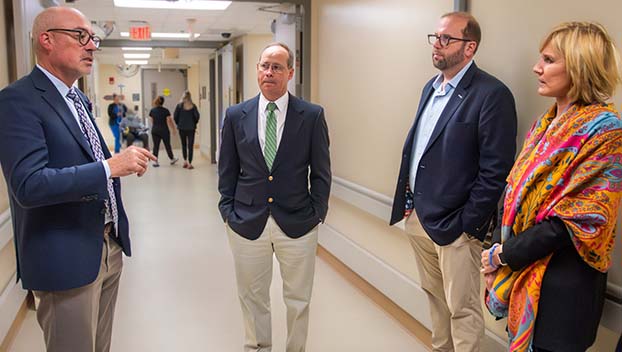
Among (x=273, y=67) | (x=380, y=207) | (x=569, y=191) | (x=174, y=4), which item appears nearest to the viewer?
(x=569, y=191)

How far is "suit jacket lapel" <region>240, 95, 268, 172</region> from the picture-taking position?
8.59 feet

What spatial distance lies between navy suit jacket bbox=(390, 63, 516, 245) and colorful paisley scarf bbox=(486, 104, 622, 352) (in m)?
0.40

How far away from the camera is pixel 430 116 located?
2.59m

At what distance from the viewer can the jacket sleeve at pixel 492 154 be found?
2236mm

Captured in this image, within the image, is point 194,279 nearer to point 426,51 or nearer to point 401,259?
point 401,259

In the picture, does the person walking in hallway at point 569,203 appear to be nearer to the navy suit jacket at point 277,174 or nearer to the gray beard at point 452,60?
the gray beard at point 452,60

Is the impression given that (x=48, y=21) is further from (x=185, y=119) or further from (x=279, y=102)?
(x=185, y=119)

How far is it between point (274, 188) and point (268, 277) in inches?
19.2

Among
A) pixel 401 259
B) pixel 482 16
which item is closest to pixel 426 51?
pixel 482 16

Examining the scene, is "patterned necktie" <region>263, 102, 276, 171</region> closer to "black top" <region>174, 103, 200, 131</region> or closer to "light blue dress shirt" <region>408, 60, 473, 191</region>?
"light blue dress shirt" <region>408, 60, 473, 191</region>

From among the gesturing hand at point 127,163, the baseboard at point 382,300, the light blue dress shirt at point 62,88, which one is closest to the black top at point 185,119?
Result: the baseboard at point 382,300

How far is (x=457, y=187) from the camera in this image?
2365 mm

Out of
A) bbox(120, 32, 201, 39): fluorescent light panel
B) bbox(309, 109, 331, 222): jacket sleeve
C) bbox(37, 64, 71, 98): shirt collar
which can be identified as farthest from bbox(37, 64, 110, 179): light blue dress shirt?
bbox(120, 32, 201, 39): fluorescent light panel

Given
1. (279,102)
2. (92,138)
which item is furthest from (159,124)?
(92,138)
